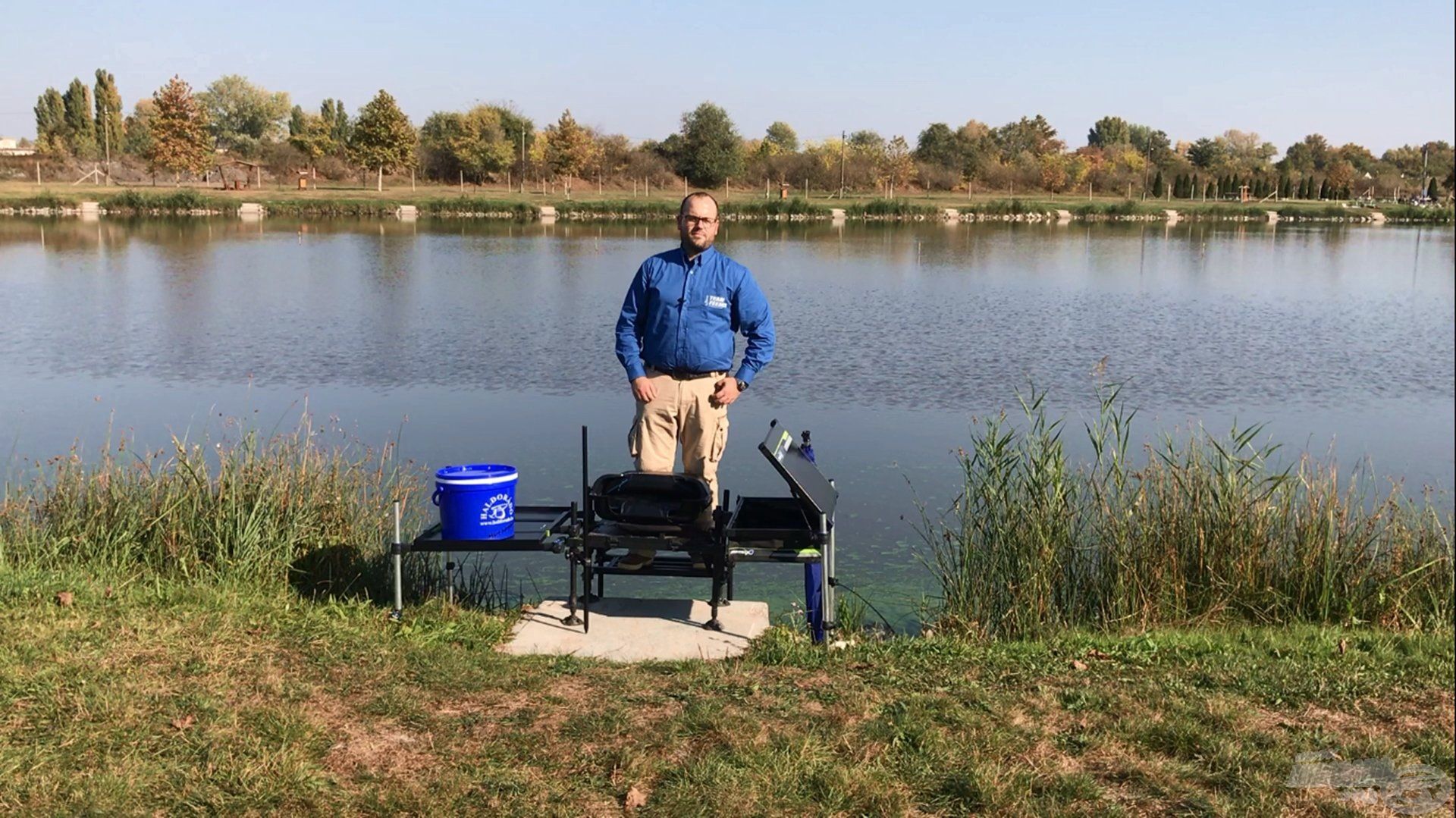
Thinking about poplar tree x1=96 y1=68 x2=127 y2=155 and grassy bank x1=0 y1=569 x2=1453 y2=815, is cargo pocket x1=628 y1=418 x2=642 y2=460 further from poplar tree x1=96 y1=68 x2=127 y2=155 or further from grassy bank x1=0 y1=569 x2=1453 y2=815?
poplar tree x1=96 y1=68 x2=127 y2=155

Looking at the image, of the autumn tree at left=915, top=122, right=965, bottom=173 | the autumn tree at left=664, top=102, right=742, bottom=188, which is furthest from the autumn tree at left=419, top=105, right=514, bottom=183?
the autumn tree at left=915, top=122, right=965, bottom=173

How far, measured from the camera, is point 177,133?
219 feet

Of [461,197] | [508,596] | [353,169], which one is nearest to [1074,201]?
[461,197]

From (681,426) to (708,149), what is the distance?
75.8 metres

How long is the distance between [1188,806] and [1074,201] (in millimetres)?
78212

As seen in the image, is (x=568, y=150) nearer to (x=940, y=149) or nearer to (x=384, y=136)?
(x=384, y=136)

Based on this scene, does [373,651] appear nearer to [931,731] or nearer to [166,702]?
[166,702]

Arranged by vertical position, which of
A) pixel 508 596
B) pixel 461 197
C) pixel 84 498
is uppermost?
pixel 461 197

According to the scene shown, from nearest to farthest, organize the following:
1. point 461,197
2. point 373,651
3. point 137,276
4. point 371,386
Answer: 1. point 373,651
2. point 371,386
3. point 137,276
4. point 461,197

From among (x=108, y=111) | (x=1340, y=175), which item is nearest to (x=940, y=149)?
(x=1340, y=175)

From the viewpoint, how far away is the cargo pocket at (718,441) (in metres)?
6.02

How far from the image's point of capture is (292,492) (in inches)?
272

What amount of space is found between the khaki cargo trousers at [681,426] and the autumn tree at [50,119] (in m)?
82.2

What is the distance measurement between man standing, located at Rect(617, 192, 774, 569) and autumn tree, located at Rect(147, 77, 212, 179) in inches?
2676
